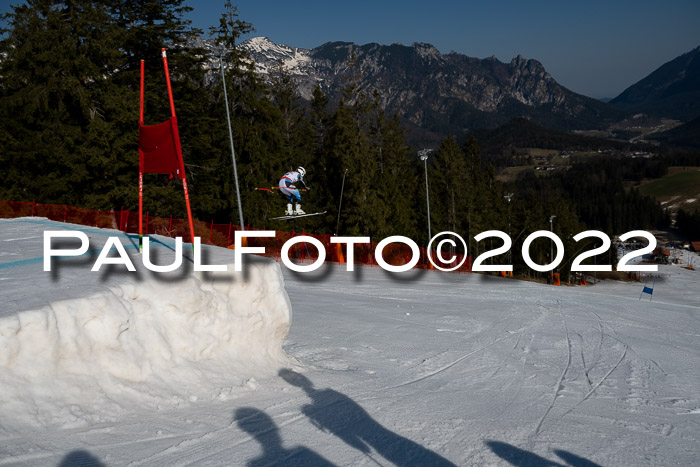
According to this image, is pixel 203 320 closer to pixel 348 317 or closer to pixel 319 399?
pixel 319 399

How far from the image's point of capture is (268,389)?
8.06 metres

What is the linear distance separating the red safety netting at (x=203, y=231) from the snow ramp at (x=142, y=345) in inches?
553

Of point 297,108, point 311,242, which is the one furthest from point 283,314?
point 297,108

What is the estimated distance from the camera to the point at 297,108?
53.1m

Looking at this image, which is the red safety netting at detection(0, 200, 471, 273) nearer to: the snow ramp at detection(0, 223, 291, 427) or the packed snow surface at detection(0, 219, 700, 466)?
the packed snow surface at detection(0, 219, 700, 466)

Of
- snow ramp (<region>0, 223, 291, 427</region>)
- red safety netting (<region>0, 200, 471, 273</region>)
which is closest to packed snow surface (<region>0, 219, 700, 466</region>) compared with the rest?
snow ramp (<region>0, 223, 291, 427</region>)

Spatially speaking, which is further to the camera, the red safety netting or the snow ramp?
the red safety netting

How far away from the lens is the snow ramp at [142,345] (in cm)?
578

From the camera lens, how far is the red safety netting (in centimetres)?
2350

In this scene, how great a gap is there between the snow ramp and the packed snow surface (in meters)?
0.02

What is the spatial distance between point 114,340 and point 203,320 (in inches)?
57.6

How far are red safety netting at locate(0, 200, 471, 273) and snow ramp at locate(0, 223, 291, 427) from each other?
14.0m

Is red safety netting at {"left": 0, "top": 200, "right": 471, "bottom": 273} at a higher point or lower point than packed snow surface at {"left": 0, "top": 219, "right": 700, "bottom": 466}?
higher

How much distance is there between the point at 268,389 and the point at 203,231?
18.9 metres
